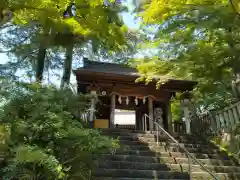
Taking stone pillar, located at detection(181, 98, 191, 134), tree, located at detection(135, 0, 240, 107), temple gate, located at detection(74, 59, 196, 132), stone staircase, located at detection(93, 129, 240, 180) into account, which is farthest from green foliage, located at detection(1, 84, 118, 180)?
stone pillar, located at detection(181, 98, 191, 134)

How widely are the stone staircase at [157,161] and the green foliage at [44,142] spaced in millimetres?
1019

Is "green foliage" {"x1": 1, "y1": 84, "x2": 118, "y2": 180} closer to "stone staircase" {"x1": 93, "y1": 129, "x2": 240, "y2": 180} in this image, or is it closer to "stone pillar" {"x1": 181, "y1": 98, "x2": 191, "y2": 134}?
"stone staircase" {"x1": 93, "y1": 129, "x2": 240, "y2": 180}

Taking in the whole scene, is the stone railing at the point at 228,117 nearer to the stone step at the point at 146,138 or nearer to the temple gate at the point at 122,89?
the stone step at the point at 146,138

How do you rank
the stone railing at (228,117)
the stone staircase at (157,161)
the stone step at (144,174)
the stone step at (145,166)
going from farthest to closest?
1. the stone railing at (228,117)
2. the stone step at (145,166)
3. the stone staircase at (157,161)
4. the stone step at (144,174)

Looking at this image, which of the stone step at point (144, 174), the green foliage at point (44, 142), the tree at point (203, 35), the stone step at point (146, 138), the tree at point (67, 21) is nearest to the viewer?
the green foliage at point (44, 142)

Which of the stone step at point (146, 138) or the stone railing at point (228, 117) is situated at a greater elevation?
the stone railing at point (228, 117)

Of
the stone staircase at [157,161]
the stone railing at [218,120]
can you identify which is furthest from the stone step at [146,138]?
the stone railing at [218,120]

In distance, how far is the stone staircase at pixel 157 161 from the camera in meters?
6.02

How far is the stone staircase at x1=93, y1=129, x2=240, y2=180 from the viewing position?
6.02m

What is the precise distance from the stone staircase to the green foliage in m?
1.02

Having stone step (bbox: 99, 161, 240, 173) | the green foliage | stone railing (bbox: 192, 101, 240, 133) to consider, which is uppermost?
stone railing (bbox: 192, 101, 240, 133)

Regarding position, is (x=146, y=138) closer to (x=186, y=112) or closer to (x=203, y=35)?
(x=186, y=112)

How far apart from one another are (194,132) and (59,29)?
8.58m

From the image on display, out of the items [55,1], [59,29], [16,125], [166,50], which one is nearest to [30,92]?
[16,125]
